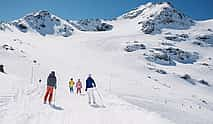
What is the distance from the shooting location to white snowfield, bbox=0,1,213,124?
14.6 meters

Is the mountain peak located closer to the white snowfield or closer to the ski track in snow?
the white snowfield

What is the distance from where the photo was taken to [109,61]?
89125 mm

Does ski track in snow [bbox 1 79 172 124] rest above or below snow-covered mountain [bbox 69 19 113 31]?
below

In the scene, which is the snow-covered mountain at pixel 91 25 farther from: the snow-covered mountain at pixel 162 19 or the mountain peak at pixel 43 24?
the snow-covered mountain at pixel 162 19

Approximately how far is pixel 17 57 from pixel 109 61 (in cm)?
2724

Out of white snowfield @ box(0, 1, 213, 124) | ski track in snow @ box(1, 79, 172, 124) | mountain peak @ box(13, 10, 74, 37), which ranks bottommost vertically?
ski track in snow @ box(1, 79, 172, 124)

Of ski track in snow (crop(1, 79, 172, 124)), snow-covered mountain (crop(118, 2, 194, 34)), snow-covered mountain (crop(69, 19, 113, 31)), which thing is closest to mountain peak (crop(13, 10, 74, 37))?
snow-covered mountain (crop(69, 19, 113, 31))

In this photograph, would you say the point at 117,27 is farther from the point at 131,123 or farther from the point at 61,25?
the point at 131,123

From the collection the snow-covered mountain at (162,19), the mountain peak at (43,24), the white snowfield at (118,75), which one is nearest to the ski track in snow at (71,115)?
the white snowfield at (118,75)

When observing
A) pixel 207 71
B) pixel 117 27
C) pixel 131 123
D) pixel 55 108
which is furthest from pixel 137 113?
pixel 117 27

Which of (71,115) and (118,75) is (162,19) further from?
(71,115)

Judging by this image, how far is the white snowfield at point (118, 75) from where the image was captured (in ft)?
48.0

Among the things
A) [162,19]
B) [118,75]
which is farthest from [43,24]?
[118,75]

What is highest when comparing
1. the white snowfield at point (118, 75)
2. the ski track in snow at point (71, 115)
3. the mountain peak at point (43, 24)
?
the mountain peak at point (43, 24)
